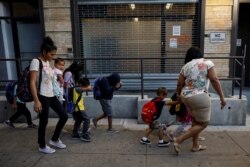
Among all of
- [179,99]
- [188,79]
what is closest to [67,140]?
[179,99]

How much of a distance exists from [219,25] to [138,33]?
1970mm

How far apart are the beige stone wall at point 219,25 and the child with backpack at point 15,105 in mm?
4344

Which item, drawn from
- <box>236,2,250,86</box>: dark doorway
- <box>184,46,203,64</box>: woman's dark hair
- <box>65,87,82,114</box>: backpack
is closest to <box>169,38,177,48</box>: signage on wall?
<box>236,2,250,86</box>: dark doorway

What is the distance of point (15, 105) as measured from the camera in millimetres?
4977

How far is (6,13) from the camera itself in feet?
23.9

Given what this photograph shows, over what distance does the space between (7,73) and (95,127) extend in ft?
12.5

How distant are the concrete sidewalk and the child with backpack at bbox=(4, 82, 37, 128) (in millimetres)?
266

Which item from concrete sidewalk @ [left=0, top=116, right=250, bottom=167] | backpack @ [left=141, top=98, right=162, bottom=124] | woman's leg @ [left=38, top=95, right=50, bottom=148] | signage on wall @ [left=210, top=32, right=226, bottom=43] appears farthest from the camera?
signage on wall @ [left=210, top=32, right=226, bottom=43]

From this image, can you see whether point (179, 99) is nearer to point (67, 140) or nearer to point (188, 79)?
point (188, 79)

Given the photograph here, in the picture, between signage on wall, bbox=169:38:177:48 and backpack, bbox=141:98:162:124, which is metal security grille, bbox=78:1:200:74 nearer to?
signage on wall, bbox=169:38:177:48

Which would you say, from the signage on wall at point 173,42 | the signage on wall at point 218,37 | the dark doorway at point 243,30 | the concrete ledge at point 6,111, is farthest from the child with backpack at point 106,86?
the dark doorway at point 243,30

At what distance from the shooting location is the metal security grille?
6.69 metres

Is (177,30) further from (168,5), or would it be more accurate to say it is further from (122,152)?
(122,152)

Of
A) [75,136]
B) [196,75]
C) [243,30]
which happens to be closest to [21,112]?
[75,136]
